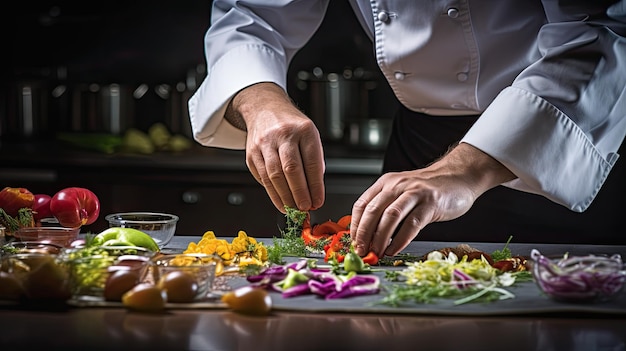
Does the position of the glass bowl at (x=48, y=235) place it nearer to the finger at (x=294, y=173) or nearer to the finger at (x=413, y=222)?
the finger at (x=294, y=173)

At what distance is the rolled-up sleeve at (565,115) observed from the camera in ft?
5.23

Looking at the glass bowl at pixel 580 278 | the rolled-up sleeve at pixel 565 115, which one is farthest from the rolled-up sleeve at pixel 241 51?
the glass bowl at pixel 580 278

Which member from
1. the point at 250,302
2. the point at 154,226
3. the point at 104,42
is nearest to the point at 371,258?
the point at 250,302

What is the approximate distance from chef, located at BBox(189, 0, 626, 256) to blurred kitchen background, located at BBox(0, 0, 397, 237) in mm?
1277

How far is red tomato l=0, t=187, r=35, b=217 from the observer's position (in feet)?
5.79

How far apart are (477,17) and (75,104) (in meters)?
2.48

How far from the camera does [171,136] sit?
151 inches

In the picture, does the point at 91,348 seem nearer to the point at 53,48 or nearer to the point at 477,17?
the point at 477,17

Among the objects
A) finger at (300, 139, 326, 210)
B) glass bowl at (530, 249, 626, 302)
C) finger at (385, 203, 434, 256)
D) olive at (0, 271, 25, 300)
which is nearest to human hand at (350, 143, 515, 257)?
finger at (385, 203, 434, 256)

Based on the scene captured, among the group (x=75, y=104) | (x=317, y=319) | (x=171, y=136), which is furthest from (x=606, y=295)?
(x=75, y=104)

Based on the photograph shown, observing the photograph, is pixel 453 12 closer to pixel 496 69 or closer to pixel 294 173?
pixel 496 69

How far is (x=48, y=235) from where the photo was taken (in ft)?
5.35

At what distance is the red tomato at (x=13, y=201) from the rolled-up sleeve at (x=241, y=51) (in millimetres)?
386

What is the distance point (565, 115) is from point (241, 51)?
0.69 meters
